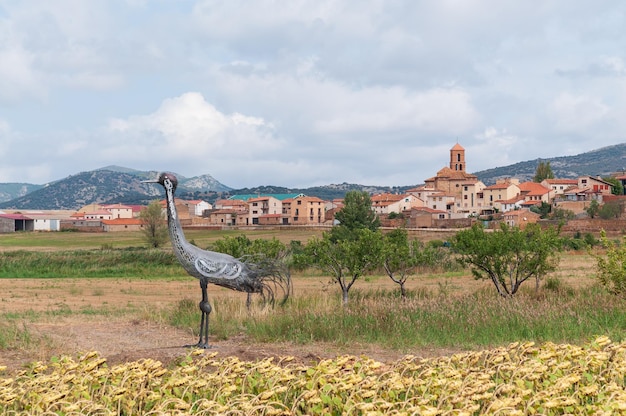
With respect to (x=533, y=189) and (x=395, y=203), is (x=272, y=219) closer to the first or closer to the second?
(x=395, y=203)

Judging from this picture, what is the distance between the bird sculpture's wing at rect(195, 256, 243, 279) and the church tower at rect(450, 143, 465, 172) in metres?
154

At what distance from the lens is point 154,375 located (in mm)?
8555

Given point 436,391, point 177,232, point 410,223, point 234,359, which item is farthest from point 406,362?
point 410,223

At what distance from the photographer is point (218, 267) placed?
46.6 ft

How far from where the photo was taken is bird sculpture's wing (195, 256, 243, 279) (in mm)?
14070

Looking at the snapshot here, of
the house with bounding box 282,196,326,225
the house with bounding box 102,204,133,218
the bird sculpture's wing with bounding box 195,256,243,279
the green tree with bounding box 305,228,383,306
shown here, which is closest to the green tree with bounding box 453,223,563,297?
the green tree with bounding box 305,228,383,306

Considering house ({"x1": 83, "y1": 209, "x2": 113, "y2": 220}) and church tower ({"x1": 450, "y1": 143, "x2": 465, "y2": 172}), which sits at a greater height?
church tower ({"x1": 450, "y1": 143, "x2": 465, "y2": 172})

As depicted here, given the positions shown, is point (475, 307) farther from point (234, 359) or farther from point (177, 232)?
point (234, 359)

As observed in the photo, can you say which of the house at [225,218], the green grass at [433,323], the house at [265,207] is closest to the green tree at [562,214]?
the house at [265,207]

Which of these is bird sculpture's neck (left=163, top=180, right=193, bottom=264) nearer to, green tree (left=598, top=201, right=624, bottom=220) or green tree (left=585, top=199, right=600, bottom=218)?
green tree (left=598, top=201, right=624, bottom=220)

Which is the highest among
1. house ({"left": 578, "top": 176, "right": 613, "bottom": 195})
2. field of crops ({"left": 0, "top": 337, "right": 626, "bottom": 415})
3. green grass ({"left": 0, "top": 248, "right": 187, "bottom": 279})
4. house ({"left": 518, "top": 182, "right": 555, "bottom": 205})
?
house ({"left": 578, "top": 176, "right": 613, "bottom": 195})

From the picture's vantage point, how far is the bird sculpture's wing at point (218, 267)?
46.2ft

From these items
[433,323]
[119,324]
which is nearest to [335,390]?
[433,323]

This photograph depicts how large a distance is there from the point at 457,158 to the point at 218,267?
514ft
